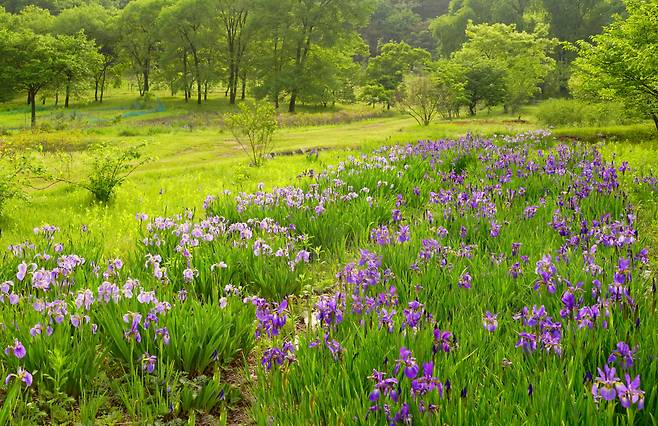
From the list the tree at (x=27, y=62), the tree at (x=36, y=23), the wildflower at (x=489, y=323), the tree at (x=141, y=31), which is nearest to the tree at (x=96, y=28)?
the tree at (x=36, y=23)

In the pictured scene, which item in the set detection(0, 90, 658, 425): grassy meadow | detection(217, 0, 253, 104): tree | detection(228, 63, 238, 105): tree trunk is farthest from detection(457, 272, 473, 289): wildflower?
detection(217, 0, 253, 104): tree

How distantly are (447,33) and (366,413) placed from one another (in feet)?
301

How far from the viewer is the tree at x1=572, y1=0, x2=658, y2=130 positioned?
1719cm

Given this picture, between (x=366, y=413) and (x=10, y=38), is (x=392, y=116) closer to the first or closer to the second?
(x=10, y=38)

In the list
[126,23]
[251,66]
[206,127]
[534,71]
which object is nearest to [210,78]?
[251,66]

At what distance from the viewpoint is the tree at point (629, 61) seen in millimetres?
17188

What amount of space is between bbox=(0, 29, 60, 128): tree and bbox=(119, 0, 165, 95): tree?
1677 cm

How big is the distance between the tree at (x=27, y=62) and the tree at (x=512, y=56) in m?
40.0

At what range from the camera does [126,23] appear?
204ft

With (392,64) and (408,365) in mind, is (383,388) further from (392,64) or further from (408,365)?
(392,64)

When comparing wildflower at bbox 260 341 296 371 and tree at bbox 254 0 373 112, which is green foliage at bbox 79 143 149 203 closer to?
wildflower at bbox 260 341 296 371

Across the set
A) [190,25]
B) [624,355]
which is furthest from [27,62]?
[624,355]

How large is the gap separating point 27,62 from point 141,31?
21.2 metres

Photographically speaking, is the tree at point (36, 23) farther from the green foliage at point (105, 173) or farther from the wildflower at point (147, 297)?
the wildflower at point (147, 297)
